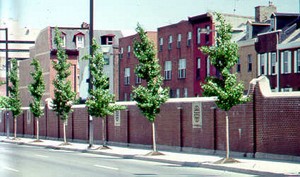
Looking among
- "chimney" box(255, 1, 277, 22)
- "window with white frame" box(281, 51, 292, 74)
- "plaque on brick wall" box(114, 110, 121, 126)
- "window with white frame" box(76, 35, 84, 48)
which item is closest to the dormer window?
"window with white frame" box(76, 35, 84, 48)

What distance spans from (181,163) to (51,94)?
7301 cm

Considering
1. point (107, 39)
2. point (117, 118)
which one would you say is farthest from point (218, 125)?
point (107, 39)

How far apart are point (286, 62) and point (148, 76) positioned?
972 inches

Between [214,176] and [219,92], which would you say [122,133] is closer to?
[219,92]

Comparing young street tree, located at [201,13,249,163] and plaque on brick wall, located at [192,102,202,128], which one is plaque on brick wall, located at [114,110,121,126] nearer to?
plaque on brick wall, located at [192,102,202,128]

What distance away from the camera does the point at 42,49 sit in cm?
10288

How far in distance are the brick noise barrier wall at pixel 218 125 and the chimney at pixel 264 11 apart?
28.9 meters

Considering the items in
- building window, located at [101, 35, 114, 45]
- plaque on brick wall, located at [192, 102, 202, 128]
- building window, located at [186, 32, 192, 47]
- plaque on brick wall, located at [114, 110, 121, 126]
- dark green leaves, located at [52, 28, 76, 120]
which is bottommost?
plaque on brick wall, located at [114, 110, 121, 126]

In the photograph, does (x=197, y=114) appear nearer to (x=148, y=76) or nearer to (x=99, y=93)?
(x=148, y=76)

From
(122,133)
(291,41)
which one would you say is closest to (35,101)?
(122,133)

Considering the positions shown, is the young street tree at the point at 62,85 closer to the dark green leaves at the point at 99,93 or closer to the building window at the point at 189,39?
the dark green leaves at the point at 99,93

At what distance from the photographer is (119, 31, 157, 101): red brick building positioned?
8238 centimetres

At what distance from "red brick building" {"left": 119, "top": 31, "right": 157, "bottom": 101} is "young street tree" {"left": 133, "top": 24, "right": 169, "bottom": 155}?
4948 centimetres

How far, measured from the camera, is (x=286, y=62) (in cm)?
5369
